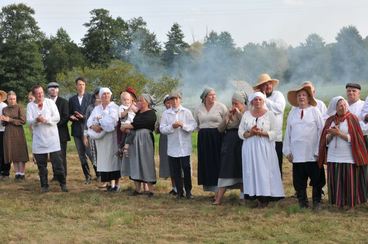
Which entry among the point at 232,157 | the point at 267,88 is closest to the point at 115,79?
the point at 267,88

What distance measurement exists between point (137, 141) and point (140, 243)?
3.13 meters

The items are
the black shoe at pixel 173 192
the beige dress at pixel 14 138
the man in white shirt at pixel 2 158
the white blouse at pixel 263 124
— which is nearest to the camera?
the white blouse at pixel 263 124

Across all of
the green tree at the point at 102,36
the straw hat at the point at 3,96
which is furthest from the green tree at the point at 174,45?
the straw hat at the point at 3,96

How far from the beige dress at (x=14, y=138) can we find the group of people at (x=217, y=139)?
0.7 inches

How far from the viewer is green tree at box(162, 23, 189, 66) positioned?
155ft

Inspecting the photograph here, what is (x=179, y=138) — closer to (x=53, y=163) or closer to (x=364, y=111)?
(x=53, y=163)

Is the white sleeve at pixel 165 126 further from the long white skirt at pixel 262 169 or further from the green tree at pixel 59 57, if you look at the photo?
the green tree at pixel 59 57

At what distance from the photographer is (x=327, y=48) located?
29.6m

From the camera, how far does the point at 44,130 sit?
9.04 meters

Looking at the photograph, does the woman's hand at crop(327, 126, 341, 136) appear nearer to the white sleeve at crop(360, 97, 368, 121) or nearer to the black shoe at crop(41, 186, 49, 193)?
the white sleeve at crop(360, 97, 368, 121)

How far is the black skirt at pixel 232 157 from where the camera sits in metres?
7.77

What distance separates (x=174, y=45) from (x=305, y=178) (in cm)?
4268

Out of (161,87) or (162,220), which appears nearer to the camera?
(162,220)

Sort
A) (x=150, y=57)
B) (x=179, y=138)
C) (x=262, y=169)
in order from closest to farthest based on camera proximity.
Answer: (x=262, y=169) → (x=179, y=138) → (x=150, y=57)
